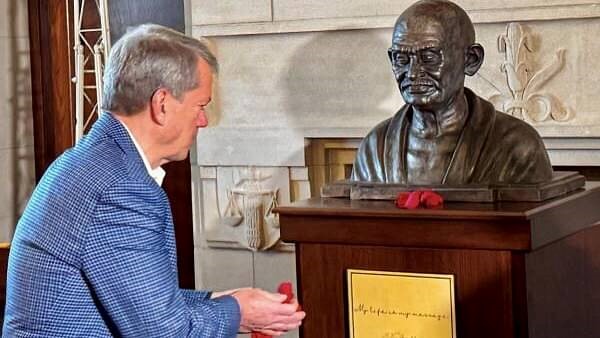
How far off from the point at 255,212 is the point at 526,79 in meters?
1.27

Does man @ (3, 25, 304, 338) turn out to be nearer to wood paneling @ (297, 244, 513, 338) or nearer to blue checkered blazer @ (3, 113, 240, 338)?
blue checkered blazer @ (3, 113, 240, 338)

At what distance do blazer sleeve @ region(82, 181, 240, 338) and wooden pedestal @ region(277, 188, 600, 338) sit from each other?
2.54 feet

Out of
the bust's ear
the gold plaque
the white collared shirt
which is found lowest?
the gold plaque

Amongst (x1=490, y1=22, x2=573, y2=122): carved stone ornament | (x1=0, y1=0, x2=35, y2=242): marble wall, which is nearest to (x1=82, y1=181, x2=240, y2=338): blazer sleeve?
(x1=490, y1=22, x2=573, y2=122): carved stone ornament

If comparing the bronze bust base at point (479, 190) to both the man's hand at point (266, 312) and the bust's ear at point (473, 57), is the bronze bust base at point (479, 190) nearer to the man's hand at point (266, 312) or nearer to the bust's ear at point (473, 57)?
the bust's ear at point (473, 57)

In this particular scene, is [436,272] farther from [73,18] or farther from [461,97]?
[73,18]

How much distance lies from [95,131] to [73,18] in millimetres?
3426

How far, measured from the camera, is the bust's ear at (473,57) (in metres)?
3.46

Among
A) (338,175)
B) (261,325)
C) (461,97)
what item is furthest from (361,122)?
(261,325)

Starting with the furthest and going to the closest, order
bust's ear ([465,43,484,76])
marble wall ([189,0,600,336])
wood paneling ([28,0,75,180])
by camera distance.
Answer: wood paneling ([28,0,75,180])
marble wall ([189,0,600,336])
bust's ear ([465,43,484,76])

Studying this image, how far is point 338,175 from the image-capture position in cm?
508

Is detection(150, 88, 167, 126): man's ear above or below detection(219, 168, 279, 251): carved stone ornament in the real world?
above

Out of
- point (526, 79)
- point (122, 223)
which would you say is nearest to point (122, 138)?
point (122, 223)

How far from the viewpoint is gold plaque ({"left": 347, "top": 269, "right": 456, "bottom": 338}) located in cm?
309
